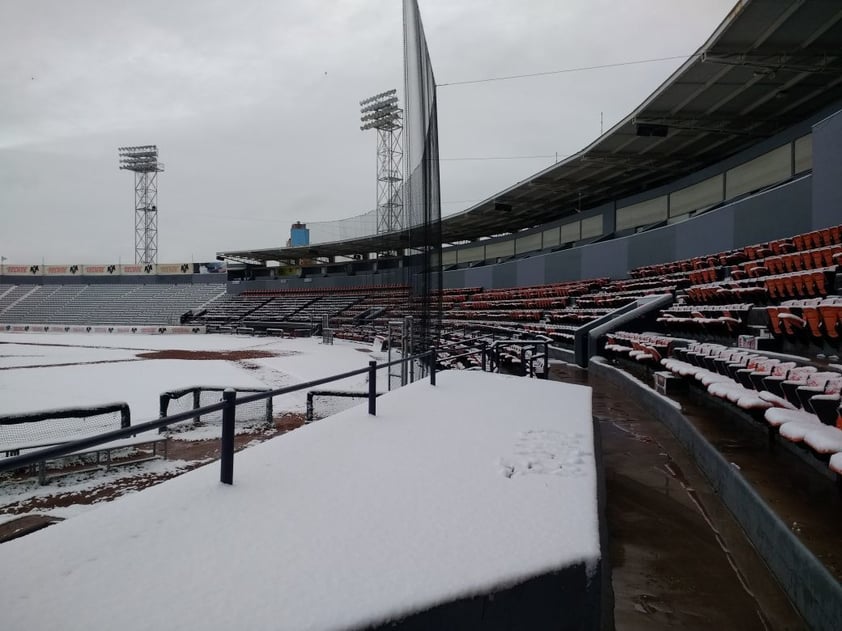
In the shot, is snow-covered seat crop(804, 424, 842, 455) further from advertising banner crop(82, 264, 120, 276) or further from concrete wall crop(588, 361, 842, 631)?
advertising banner crop(82, 264, 120, 276)

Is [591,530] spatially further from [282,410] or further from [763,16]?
[763,16]

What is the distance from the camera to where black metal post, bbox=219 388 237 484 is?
2.82m

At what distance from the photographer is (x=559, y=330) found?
14805mm

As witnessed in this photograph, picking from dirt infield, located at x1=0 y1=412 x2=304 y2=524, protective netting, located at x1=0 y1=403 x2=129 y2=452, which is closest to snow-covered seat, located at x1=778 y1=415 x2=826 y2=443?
dirt infield, located at x1=0 y1=412 x2=304 y2=524

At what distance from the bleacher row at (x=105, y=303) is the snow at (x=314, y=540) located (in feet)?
148

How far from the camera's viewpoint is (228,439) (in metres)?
2.84

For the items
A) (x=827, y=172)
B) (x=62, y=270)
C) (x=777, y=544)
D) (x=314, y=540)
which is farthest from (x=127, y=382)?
(x=62, y=270)

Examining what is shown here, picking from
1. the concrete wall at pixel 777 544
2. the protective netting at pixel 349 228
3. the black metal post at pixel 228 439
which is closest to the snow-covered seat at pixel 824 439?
the concrete wall at pixel 777 544

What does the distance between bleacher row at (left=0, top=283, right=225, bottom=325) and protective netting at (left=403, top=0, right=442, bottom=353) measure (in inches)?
1583

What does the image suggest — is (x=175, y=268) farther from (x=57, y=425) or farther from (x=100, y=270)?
(x=57, y=425)

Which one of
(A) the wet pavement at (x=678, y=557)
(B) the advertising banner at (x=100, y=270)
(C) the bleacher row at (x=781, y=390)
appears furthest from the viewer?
(B) the advertising banner at (x=100, y=270)

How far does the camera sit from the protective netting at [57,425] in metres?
5.86

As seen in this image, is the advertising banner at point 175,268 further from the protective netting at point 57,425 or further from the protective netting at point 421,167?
the protective netting at point 421,167

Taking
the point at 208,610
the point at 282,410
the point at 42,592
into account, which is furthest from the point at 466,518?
the point at 282,410
